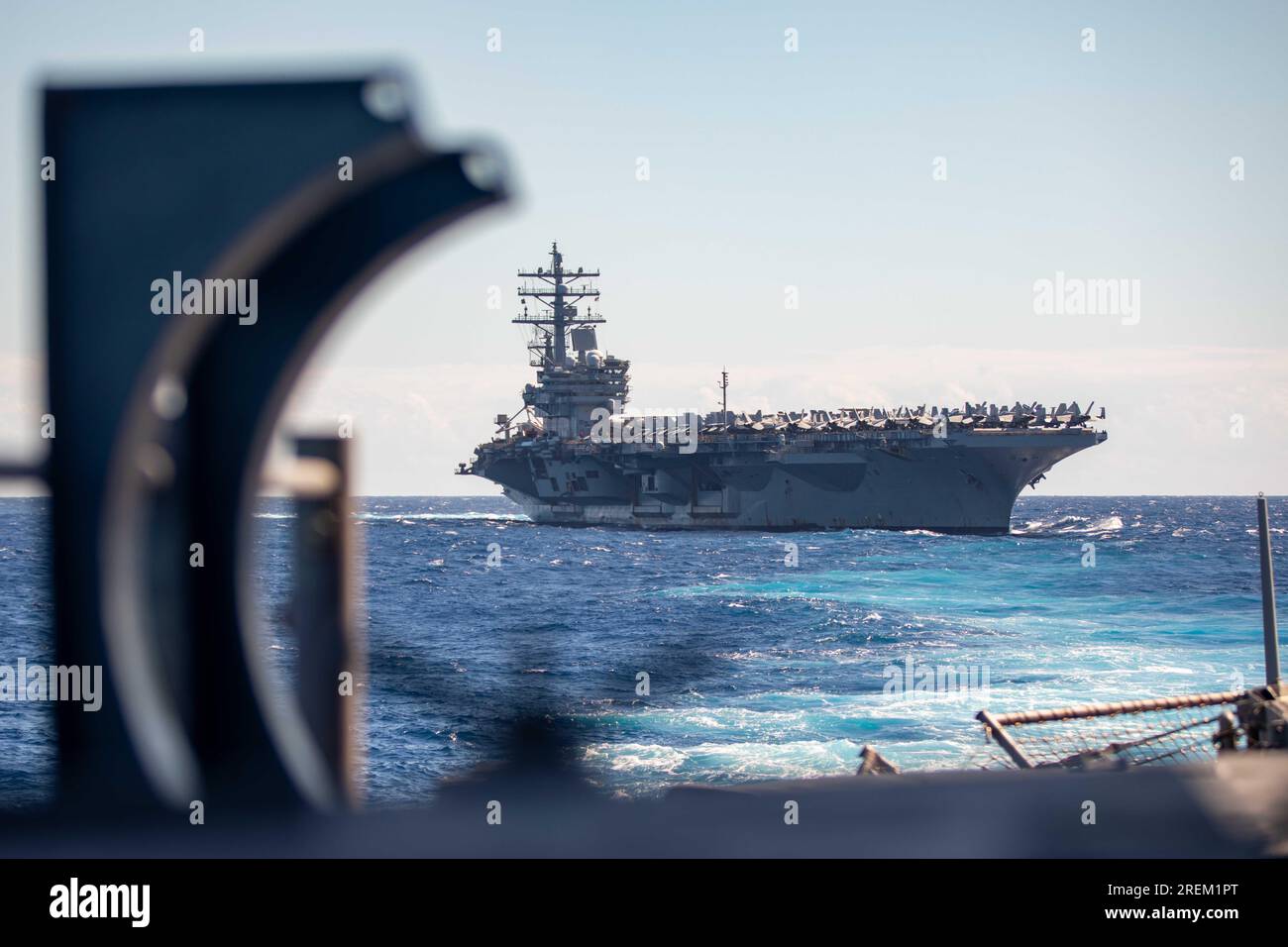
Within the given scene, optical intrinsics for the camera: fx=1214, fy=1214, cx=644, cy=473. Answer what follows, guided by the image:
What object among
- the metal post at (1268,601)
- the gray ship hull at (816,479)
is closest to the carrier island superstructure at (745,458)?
the gray ship hull at (816,479)

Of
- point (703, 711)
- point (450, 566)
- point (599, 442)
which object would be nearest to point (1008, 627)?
point (703, 711)

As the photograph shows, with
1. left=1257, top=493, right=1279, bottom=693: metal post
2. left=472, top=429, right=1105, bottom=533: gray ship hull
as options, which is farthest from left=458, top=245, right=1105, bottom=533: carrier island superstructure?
left=1257, top=493, right=1279, bottom=693: metal post

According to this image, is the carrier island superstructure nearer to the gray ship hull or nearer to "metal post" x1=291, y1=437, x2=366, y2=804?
the gray ship hull

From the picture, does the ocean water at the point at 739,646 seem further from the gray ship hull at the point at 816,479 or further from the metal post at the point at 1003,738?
the metal post at the point at 1003,738

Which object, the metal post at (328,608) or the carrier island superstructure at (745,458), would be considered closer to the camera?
the metal post at (328,608)

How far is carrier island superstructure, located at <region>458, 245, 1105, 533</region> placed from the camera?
161 feet

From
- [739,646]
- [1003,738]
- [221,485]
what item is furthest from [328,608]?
[739,646]

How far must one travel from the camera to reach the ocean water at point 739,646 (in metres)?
15.4

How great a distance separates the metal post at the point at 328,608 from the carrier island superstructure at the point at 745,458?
45.9m
